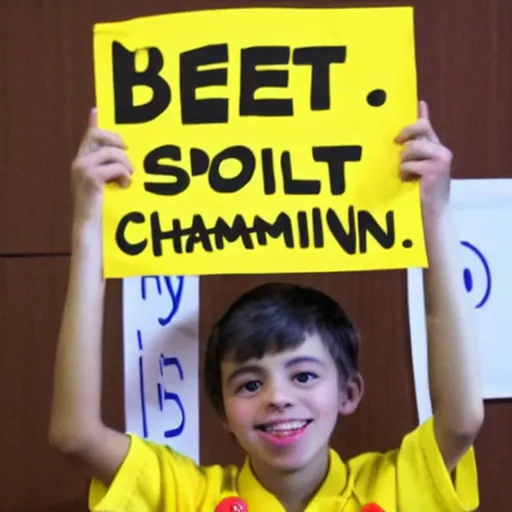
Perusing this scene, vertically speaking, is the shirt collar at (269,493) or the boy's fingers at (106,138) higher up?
the boy's fingers at (106,138)

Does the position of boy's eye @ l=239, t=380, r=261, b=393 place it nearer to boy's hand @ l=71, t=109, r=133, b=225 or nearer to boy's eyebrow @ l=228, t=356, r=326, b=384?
boy's eyebrow @ l=228, t=356, r=326, b=384

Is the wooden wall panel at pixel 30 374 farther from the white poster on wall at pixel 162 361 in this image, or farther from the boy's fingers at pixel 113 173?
the boy's fingers at pixel 113 173

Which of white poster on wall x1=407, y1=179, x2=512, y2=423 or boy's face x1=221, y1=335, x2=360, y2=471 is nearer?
boy's face x1=221, y1=335, x2=360, y2=471

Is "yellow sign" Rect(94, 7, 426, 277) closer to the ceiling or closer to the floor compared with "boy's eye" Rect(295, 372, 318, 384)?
closer to the ceiling

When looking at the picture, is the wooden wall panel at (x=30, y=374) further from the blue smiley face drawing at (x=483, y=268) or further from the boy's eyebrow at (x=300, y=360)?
the blue smiley face drawing at (x=483, y=268)

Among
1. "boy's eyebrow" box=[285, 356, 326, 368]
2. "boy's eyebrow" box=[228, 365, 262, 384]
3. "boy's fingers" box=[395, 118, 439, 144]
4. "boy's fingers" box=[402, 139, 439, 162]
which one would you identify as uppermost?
"boy's fingers" box=[395, 118, 439, 144]

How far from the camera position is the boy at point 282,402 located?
61 cm

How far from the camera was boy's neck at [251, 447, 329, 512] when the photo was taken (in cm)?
65

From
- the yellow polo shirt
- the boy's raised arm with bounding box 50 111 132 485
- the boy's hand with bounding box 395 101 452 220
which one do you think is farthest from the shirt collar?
the boy's hand with bounding box 395 101 452 220

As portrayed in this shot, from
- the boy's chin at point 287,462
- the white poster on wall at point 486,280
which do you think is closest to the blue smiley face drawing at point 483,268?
the white poster on wall at point 486,280

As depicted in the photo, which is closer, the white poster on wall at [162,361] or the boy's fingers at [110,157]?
the boy's fingers at [110,157]

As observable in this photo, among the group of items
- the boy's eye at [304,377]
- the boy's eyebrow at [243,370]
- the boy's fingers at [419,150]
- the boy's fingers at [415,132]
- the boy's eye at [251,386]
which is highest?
the boy's fingers at [415,132]

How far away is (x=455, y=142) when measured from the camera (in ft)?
2.46

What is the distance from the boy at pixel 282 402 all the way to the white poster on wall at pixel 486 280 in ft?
0.36
